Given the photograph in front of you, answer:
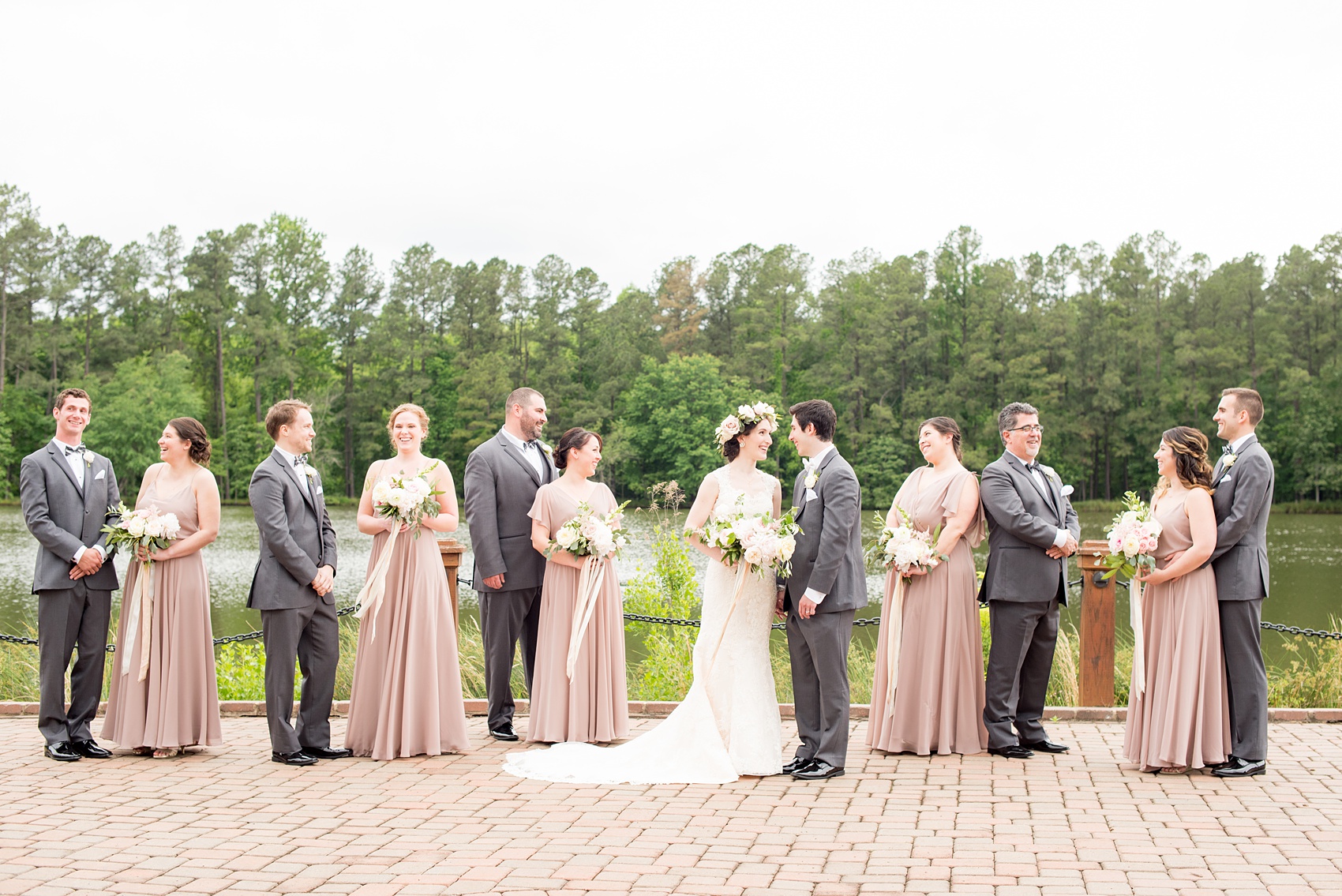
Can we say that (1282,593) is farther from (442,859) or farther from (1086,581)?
(442,859)

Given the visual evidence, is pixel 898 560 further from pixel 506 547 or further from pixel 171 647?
pixel 171 647

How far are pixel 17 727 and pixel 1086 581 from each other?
24.4 ft

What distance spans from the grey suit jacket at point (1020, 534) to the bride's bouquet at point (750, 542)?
1.31 meters

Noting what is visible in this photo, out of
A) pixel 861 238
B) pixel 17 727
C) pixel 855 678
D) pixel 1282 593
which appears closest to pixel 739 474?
pixel 855 678

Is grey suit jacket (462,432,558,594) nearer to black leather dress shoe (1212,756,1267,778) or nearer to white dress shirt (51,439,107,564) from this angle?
white dress shirt (51,439,107,564)

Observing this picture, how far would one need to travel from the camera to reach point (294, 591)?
659 cm

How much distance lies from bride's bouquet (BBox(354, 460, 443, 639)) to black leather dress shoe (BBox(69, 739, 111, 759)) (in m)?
1.69

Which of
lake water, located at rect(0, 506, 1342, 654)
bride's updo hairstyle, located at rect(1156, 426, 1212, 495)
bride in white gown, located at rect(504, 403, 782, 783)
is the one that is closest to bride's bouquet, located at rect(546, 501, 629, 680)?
bride in white gown, located at rect(504, 403, 782, 783)

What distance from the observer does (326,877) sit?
Answer: 14.3 feet

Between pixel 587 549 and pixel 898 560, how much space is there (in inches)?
74.3

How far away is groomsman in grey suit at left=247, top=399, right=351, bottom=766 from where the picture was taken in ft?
21.4

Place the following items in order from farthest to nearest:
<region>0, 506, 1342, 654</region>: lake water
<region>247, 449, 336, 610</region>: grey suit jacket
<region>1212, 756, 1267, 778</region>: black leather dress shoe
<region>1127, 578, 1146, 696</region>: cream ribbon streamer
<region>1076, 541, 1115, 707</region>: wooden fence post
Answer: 1. <region>0, 506, 1342, 654</region>: lake water
2. <region>1076, 541, 1115, 707</region>: wooden fence post
3. <region>247, 449, 336, 610</region>: grey suit jacket
4. <region>1127, 578, 1146, 696</region>: cream ribbon streamer
5. <region>1212, 756, 1267, 778</region>: black leather dress shoe

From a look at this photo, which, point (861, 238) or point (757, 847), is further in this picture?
point (861, 238)

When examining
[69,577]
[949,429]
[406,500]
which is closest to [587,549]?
[406,500]
